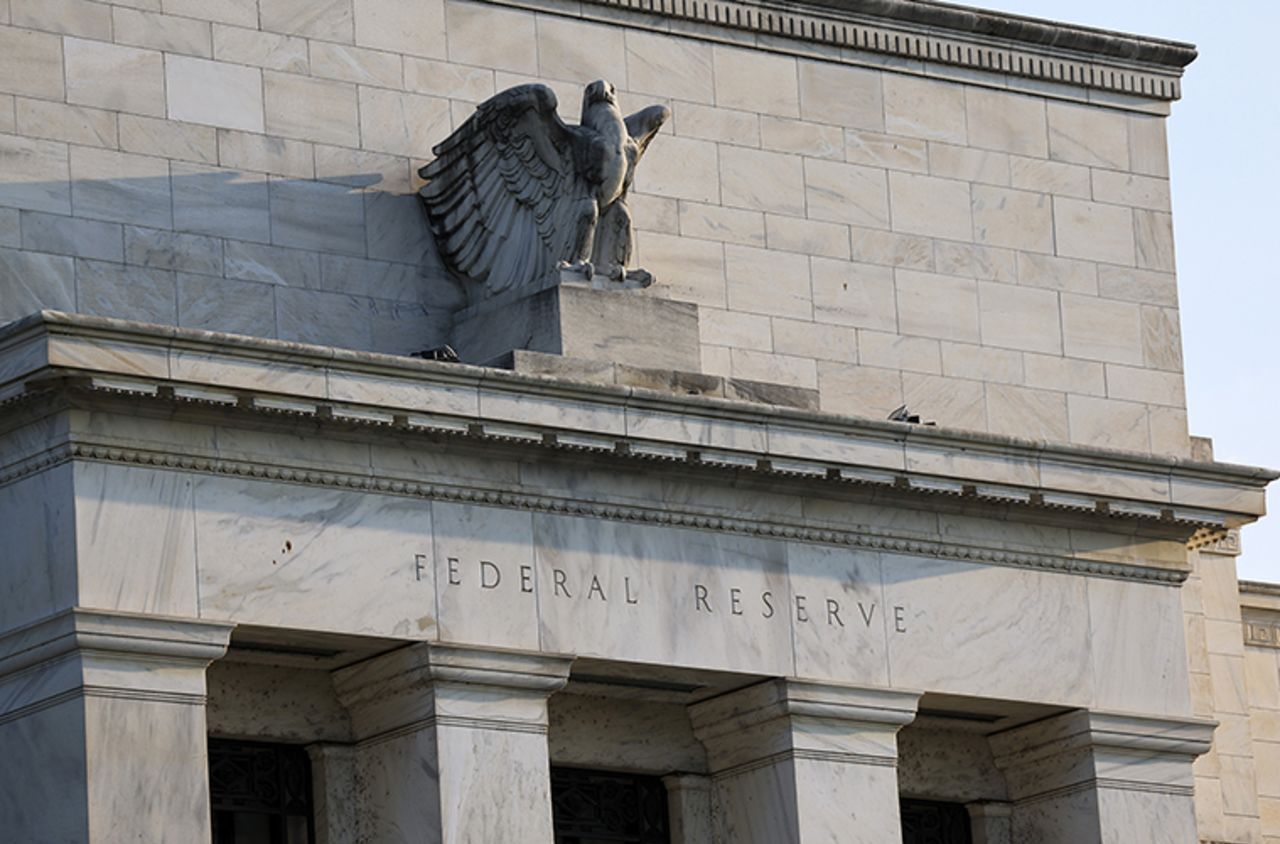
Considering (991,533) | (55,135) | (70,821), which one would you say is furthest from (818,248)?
(70,821)

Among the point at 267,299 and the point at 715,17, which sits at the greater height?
the point at 715,17

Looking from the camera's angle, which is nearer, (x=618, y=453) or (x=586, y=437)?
(x=586, y=437)

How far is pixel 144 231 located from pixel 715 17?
6855 millimetres

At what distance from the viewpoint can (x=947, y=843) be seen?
34656 mm

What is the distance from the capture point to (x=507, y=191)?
3272cm

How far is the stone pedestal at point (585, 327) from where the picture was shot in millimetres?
31703

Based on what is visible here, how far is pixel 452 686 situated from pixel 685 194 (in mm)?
6672

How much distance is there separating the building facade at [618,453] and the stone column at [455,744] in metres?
0.04

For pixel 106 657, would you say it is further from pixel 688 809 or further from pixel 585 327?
pixel 688 809

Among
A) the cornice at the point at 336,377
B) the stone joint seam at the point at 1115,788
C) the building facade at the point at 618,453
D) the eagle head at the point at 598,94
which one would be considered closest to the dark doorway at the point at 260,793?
the building facade at the point at 618,453

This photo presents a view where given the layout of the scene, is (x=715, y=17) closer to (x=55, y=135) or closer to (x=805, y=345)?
(x=805, y=345)

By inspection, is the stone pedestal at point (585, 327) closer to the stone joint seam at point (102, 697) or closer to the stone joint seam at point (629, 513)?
the stone joint seam at point (629, 513)

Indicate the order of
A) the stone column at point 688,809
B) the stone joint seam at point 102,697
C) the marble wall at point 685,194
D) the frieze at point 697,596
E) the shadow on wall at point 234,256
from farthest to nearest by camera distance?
the stone column at point 688,809 < the marble wall at point 685,194 < the shadow on wall at point 234,256 < the frieze at point 697,596 < the stone joint seam at point 102,697

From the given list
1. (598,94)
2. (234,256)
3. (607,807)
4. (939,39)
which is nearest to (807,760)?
(607,807)
